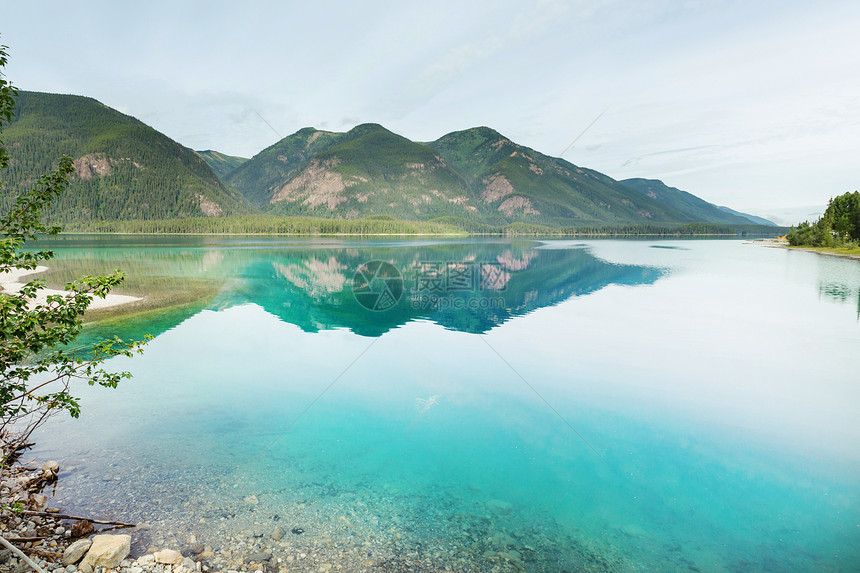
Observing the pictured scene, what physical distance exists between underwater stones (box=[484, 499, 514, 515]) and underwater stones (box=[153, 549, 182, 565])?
6639 millimetres

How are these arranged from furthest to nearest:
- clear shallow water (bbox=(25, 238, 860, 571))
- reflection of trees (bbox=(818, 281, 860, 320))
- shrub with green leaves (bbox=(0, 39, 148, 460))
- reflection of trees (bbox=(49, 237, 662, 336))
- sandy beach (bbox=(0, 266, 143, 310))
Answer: reflection of trees (bbox=(818, 281, 860, 320)) < reflection of trees (bbox=(49, 237, 662, 336)) < sandy beach (bbox=(0, 266, 143, 310)) < clear shallow water (bbox=(25, 238, 860, 571)) < shrub with green leaves (bbox=(0, 39, 148, 460))

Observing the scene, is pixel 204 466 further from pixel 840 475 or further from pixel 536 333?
pixel 536 333

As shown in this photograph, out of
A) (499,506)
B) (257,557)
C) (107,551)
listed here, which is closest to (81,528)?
(107,551)

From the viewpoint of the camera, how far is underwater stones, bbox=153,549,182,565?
739 centimetres

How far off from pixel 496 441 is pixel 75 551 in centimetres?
1054

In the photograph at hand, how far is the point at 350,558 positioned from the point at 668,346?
2249 centimetres

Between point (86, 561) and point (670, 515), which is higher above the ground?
point (86, 561)

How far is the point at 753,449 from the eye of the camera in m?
13.0

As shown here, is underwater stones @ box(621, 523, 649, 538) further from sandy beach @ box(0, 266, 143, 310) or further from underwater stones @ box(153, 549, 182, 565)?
sandy beach @ box(0, 266, 143, 310)

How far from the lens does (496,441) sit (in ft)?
44.0

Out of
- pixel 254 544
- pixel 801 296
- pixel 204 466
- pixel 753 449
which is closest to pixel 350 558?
pixel 254 544

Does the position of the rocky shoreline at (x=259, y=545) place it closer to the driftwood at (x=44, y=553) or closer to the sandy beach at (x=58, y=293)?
the driftwood at (x=44, y=553)

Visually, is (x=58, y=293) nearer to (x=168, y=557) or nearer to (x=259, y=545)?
(x=168, y=557)

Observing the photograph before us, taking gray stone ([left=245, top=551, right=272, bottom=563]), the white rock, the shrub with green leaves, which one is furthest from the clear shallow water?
the shrub with green leaves
